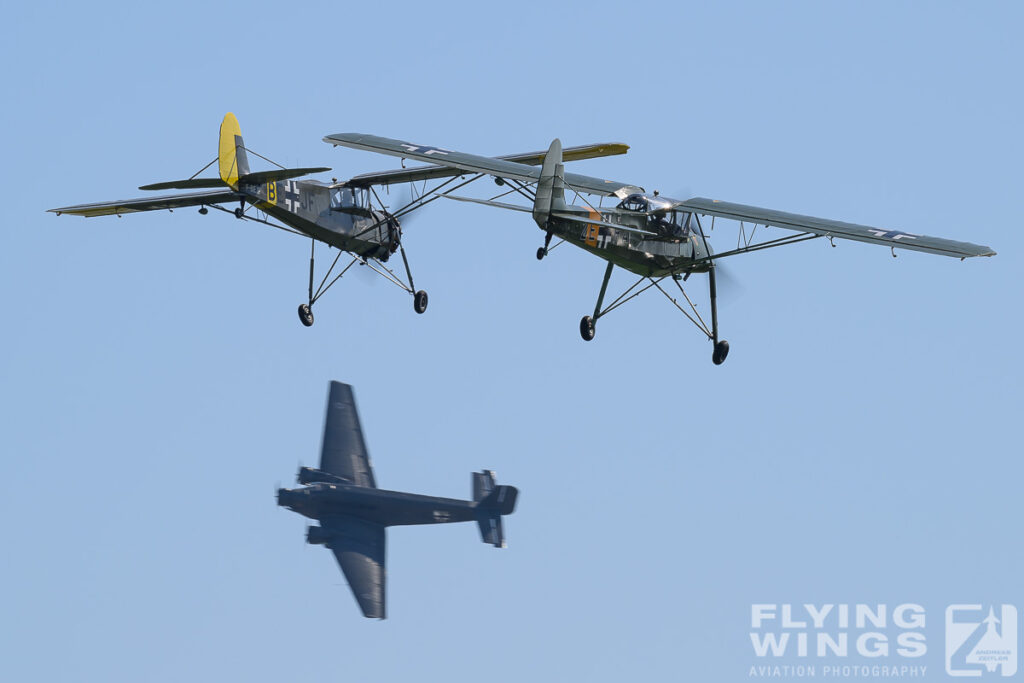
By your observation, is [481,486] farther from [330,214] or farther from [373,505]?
[330,214]

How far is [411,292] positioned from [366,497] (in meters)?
12.7

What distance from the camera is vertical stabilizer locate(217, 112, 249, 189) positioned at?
31109 mm

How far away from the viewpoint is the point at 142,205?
118 feet

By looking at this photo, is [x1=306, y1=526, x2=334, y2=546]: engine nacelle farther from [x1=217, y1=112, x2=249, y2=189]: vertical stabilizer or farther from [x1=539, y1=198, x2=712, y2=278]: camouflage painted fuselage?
[x1=539, y1=198, x2=712, y2=278]: camouflage painted fuselage

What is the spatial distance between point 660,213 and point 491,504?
19555 mm

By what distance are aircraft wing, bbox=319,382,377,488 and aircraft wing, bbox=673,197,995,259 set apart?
77.0 ft

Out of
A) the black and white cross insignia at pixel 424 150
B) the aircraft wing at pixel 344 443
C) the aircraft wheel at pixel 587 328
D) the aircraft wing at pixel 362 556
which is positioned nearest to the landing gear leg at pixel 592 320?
the aircraft wheel at pixel 587 328

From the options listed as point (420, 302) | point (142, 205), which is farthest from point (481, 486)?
point (142, 205)

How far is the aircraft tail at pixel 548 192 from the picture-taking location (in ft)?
93.5

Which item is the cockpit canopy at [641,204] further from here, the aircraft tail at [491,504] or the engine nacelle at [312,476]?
the engine nacelle at [312,476]

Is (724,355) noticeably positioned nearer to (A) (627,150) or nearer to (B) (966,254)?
(B) (966,254)

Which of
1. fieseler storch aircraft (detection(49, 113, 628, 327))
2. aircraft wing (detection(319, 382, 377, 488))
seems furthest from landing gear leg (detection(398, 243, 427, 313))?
aircraft wing (detection(319, 382, 377, 488))

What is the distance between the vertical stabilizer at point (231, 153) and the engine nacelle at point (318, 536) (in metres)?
16.4

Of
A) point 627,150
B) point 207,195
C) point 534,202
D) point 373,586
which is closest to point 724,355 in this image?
point 534,202
